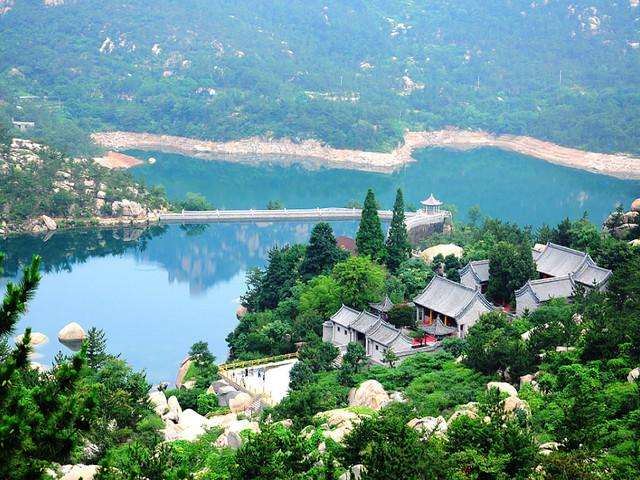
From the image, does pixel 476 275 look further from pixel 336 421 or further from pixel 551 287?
pixel 336 421

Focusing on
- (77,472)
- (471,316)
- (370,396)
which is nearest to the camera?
(77,472)

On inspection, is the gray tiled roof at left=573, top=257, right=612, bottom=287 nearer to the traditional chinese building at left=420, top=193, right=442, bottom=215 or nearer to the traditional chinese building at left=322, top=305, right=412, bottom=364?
the traditional chinese building at left=322, top=305, right=412, bottom=364

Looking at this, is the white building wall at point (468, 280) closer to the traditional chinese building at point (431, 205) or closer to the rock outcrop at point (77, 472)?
the rock outcrop at point (77, 472)

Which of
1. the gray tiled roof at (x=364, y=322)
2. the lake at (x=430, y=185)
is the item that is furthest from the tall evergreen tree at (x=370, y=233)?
the lake at (x=430, y=185)

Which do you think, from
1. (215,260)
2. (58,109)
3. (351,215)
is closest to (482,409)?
(215,260)

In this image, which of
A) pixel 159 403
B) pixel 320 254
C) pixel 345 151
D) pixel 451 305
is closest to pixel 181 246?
pixel 320 254

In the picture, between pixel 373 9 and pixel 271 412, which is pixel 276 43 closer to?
pixel 373 9

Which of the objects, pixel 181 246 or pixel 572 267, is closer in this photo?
pixel 572 267
